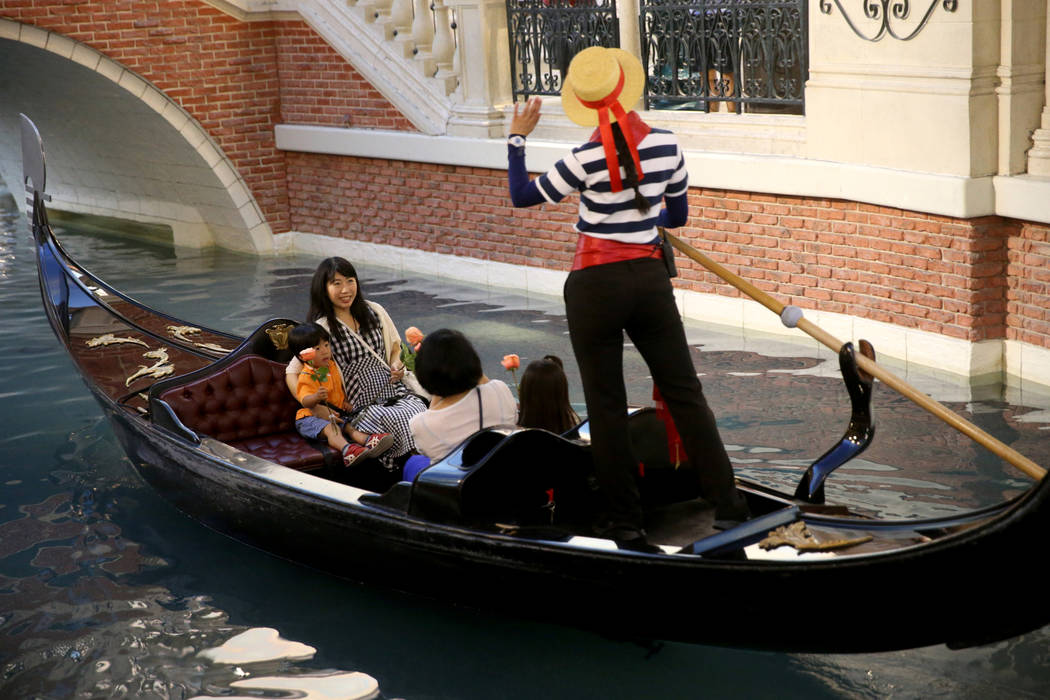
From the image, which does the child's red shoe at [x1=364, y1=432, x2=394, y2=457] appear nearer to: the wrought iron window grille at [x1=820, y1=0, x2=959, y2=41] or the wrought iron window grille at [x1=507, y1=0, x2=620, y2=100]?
the wrought iron window grille at [x1=820, y1=0, x2=959, y2=41]

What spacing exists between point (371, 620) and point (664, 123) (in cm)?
379

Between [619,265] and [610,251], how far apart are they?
0.04 metres

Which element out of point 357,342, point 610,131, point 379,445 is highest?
point 610,131

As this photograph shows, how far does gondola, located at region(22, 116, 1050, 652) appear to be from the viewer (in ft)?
8.79

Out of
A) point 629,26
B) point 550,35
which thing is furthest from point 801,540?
point 550,35

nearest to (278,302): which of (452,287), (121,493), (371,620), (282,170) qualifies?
(452,287)

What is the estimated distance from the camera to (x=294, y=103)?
29.9 ft

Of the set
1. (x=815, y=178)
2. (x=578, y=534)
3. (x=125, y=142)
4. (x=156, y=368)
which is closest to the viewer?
(x=578, y=534)

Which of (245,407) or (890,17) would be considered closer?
(245,407)

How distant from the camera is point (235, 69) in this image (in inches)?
354

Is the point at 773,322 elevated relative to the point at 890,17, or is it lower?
lower

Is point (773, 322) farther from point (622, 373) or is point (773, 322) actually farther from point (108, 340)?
point (622, 373)

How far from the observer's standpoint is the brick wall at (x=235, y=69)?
8.42 m

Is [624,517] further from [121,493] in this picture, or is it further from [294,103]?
[294,103]
